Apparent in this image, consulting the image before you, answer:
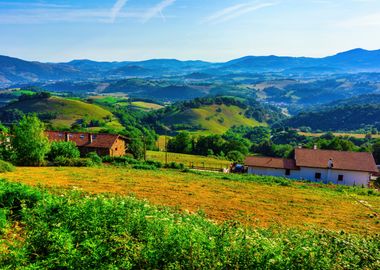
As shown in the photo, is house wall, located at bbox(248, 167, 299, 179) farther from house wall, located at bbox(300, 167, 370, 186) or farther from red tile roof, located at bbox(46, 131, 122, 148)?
red tile roof, located at bbox(46, 131, 122, 148)

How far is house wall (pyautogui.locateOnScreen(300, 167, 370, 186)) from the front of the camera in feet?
141

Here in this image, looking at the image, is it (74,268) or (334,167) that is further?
(334,167)

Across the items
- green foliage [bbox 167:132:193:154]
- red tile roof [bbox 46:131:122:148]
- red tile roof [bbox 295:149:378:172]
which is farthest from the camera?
green foliage [bbox 167:132:193:154]

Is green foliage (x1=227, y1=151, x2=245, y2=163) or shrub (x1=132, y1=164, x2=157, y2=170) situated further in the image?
green foliage (x1=227, y1=151, x2=245, y2=163)

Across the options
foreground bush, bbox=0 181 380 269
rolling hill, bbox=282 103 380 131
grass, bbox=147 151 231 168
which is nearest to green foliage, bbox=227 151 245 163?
grass, bbox=147 151 231 168

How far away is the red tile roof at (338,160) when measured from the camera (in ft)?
141

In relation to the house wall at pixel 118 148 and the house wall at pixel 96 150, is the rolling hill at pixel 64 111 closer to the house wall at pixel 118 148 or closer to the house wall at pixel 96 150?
the house wall at pixel 118 148

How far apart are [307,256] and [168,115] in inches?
7188

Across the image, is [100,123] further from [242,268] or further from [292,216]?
[242,268]

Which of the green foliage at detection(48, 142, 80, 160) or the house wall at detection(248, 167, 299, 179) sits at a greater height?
the green foliage at detection(48, 142, 80, 160)

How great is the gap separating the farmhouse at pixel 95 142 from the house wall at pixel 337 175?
32.4 metres


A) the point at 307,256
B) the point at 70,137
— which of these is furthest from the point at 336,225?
the point at 70,137

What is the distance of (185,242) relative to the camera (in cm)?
777

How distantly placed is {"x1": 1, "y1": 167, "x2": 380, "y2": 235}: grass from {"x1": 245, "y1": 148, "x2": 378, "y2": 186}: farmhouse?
735cm
